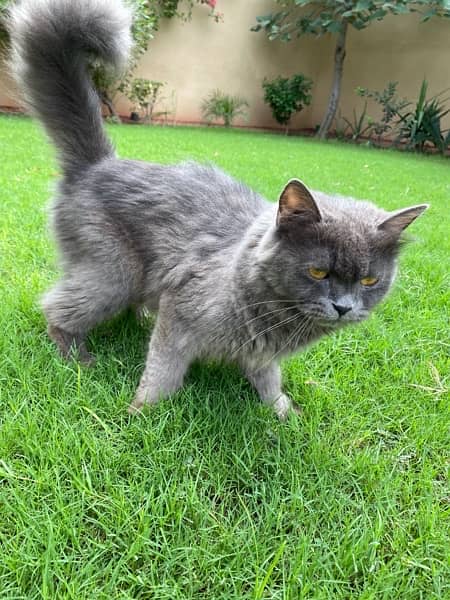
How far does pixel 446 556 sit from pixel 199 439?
662 millimetres

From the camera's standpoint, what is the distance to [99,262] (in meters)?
1.68

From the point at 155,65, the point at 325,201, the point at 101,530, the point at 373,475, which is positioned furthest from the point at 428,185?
the point at 155,65

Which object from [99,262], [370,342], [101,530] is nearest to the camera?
[101,530]

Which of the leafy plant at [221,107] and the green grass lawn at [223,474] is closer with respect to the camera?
the green grass lawn at [223,474]

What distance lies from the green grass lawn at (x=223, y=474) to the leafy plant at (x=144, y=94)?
8.23 metres

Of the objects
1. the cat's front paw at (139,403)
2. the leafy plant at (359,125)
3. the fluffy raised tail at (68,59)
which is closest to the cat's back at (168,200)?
the fluffy raised tail at (68,59)

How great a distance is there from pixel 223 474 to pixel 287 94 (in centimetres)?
1046

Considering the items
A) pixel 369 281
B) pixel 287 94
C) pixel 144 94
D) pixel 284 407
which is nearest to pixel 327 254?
pixel 369 281

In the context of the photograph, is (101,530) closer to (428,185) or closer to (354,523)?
(354,523)

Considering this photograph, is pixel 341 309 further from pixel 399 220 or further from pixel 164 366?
pixel 164 366

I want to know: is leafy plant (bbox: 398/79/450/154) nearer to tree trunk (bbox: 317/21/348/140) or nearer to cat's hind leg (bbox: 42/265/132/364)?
tree trunk (bbox: 317/21/348/140)

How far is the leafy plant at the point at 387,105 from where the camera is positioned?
31.9 feet

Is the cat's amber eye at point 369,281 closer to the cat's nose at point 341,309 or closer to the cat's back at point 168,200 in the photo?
the cat's nose at point 341,309

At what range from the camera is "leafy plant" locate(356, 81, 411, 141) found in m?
9.72
